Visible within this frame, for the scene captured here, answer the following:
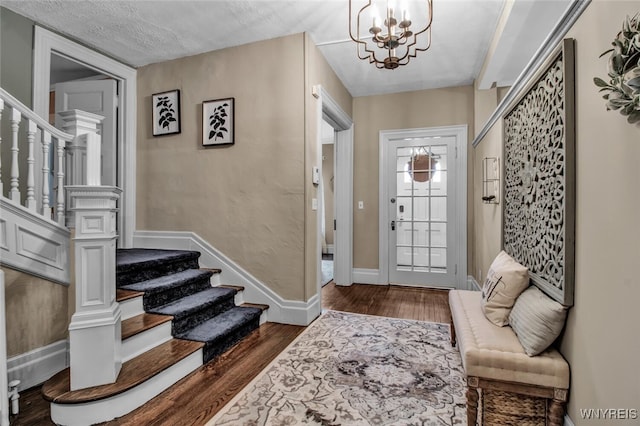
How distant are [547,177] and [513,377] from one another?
102cm

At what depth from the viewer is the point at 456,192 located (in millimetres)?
4371

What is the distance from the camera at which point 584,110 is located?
1.33m

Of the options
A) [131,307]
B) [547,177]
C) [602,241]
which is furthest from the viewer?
[131,307]

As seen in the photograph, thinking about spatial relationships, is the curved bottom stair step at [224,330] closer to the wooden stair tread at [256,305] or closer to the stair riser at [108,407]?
the wooden stair tread at [256,305]

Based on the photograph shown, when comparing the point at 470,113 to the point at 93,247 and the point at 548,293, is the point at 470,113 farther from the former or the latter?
the point at 93,247

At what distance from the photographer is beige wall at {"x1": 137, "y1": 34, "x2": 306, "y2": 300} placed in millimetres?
3107

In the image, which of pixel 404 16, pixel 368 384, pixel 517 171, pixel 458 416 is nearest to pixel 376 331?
pixel 368 384

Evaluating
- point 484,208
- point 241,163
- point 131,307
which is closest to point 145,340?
point 131,307

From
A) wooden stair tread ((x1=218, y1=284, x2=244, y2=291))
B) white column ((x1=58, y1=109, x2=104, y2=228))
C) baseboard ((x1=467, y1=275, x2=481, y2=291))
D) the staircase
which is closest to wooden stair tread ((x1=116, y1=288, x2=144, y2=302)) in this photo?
the staircase

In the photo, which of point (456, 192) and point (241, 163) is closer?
point (241, 163)

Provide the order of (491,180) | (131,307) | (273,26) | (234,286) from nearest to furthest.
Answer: (131,307) → (273,26) → (491,180) → (234,286)

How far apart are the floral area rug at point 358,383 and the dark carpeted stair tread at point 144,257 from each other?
1.40 metres

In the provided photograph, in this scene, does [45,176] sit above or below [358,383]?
above

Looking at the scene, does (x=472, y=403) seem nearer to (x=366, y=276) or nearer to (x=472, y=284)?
(x=472, y=284)
